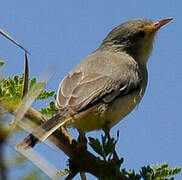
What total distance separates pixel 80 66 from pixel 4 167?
180 inches

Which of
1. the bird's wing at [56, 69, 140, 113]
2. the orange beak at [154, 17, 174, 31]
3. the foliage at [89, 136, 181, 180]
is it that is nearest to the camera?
the foliage at [89, 136, 181, 180]

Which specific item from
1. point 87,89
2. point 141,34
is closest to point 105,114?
point 87,89

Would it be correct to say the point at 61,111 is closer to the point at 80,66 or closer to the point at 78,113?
the point at 78,113

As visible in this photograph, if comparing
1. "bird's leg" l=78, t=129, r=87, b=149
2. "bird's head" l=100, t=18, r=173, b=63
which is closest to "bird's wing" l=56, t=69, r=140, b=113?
"bird's leg" l=78, t=129, r=87, b=149

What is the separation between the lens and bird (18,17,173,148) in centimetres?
385

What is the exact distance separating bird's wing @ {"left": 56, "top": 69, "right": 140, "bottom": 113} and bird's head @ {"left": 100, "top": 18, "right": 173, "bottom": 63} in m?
1.02

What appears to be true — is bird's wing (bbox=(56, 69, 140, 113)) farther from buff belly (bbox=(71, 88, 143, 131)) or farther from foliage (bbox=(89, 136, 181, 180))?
foliage (bbox=(89, 136, 181, 180))

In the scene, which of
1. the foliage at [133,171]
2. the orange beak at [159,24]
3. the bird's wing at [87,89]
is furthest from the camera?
the orange beak at [159,24]

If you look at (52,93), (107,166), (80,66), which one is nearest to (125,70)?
(80,66)

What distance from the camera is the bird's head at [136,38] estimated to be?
5.89 meters

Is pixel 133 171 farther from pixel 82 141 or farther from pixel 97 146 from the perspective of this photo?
pixel 82 141

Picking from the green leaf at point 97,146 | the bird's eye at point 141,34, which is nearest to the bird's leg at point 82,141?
the green leaf at point 97,146

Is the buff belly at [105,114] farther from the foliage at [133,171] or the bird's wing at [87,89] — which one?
the foliage at [133,171]

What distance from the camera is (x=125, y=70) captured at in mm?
5020
